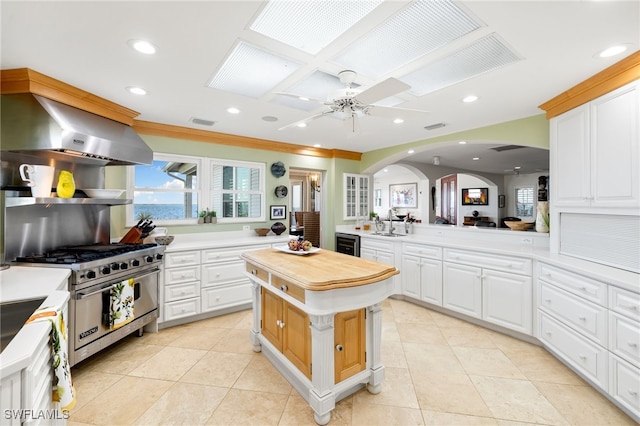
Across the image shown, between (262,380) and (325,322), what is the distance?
3.13ft

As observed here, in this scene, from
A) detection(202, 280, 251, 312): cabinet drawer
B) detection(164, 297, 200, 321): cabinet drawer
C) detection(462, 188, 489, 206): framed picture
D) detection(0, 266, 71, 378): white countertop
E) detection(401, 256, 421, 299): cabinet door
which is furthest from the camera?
detection(462, 188, 489, 206): framed picture

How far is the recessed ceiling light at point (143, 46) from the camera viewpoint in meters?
1.78

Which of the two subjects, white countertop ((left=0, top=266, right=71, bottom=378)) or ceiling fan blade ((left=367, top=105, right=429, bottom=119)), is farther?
ceiling fan blade ((left=367, top=105, right=429, bottom=119))

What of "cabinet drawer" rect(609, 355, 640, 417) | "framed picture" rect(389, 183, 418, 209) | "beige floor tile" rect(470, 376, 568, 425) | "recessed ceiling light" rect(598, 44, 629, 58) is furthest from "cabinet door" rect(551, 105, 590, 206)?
"framed picture" rect(389, 183, 418, 209)

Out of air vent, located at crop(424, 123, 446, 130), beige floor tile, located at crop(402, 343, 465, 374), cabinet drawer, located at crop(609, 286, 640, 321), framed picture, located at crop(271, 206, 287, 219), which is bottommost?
beige floor tile, located at crop(402, 343, 465, 374)

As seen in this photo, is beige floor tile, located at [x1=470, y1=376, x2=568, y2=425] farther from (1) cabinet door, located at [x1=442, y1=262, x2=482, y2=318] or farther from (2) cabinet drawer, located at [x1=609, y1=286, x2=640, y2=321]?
(1) cabinet door, located at [x1=442, y1=262, x2=482, y2=318]

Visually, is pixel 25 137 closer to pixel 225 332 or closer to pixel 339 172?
pixel 225 332

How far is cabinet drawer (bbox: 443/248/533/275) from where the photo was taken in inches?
113

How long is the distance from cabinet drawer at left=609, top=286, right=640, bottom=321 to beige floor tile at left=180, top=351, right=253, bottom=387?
2.86 m

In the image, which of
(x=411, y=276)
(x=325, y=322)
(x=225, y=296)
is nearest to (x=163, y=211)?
(x=225, y=296)

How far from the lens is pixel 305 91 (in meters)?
2.65

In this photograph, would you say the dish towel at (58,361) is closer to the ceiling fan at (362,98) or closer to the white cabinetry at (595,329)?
the ceiling fan at (362,98)

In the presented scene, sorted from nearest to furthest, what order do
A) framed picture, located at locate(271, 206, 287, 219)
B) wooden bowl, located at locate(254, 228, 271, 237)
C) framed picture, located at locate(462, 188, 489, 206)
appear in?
wooden bowl, located at locate(254, 228, 271, 237) → framed picture, located at locate(271, 206, 287, 219) → framed picture, located at locate(462, 188, 489, 206)

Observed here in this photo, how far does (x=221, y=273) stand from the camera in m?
3.54
